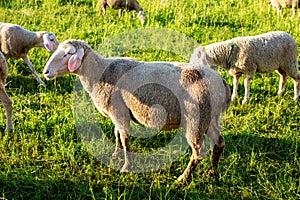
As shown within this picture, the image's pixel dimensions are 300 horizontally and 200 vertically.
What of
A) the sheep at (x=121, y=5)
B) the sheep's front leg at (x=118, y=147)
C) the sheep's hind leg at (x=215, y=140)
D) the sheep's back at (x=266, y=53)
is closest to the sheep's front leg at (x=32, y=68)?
the sheep's front leg at (x=118, y=147)

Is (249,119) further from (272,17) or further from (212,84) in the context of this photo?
(272,17)

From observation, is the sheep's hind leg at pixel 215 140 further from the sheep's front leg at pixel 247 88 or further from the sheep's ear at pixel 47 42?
the sheep's ear at pixel 47 42

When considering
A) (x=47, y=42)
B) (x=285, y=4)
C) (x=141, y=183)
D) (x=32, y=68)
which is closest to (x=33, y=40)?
(x=32, y=68)

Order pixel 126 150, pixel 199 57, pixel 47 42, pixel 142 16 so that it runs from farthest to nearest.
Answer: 1. pixel 142 16
2. pixel 47 42
3. pixel 199 57
4. pixel 126 150

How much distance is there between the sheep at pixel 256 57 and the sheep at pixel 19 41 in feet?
7.84

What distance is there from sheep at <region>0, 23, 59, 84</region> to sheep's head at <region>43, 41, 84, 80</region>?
2.53m

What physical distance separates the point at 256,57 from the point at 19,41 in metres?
3.69

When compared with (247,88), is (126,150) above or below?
below

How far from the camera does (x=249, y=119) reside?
4.96m

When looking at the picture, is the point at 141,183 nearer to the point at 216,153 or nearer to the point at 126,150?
the point at 126,150

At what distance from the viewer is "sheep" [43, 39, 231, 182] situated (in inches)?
139

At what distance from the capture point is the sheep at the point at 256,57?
534 centimetres

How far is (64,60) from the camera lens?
3.58m

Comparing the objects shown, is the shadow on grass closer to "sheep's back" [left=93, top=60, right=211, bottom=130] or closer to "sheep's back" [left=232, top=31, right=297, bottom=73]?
"sheep's back" [left=93, top=60, right=211, bottom=130]
